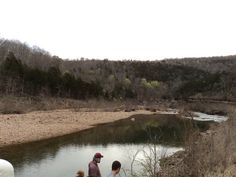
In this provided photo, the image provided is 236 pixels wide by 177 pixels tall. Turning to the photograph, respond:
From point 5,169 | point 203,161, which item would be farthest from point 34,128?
point 5,169

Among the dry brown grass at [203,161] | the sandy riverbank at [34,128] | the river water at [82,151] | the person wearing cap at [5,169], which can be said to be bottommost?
the river water at [82,151]

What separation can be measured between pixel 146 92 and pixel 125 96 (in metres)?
20.3

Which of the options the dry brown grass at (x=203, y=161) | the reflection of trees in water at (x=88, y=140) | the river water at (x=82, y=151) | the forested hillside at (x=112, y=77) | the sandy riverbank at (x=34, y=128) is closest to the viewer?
the dry brown grass at (x=203, y=161)

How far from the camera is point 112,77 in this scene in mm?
116938

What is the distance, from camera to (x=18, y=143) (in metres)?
24.7

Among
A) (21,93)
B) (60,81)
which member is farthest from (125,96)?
(21,93)

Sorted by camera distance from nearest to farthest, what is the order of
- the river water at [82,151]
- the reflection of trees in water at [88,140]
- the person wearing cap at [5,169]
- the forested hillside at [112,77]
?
the person wearing cap at [5,169], the river water at [82,151], the reflection of trees in water at [88,140], the forested hillside at [112,77]

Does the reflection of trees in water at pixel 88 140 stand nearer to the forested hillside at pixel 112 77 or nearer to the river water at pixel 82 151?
the river water at pixel 82 151

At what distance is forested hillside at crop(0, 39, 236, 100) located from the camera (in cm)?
6625

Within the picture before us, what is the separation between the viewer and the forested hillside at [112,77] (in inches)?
2608

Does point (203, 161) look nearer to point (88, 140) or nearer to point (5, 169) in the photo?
point (5, 169)

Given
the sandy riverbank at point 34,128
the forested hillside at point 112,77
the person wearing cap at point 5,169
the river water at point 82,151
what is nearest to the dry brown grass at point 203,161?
the river water at point 82,151

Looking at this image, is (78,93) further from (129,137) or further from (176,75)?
(176,75)

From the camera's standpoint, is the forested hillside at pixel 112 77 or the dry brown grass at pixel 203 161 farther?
the forested hillside at pixel 112 77
